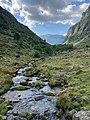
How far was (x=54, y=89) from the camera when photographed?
1737 inches

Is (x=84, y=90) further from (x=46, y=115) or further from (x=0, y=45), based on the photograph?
(x=0, y=45)

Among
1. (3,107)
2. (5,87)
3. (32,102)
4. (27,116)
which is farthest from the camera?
(5,87)

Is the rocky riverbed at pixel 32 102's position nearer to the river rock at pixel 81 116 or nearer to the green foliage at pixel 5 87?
the green foliage at pixel 5 87

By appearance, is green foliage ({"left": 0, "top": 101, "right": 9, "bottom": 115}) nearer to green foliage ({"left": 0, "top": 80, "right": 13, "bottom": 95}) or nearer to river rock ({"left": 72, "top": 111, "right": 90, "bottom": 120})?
green foliage ({"left": 0, "top": 80, "right": 13, "bottom": 95})

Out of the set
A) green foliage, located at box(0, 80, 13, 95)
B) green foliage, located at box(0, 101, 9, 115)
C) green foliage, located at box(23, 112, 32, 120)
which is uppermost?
green foliage, located at box(0, 80, 13, 95)

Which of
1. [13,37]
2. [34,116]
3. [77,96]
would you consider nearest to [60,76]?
[77,96]

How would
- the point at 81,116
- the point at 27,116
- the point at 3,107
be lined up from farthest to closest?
the point at 3,107 → the point at 27,116 → the point at 81,116

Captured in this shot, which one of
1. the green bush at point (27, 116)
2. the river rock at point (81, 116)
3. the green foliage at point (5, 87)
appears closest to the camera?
the river rock at point (81, 116)

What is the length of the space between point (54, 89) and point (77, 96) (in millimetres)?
10074

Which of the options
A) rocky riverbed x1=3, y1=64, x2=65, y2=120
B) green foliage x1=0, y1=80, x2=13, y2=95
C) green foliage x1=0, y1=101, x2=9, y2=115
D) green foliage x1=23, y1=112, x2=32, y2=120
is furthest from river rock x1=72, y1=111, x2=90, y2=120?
green foliage x1=0, y1=80, x2=13, y2=95

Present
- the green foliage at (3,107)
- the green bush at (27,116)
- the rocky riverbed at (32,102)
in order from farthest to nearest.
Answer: the green foliage at (3,107) → the rocky riverbed at (32,102) → the green bush at (27,116)

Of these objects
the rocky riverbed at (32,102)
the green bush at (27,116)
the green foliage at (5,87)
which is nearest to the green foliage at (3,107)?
the rocky riverbed at (32,102)

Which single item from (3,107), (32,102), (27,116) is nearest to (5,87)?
(32,102)

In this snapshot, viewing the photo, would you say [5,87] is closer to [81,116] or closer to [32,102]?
[32,102]
